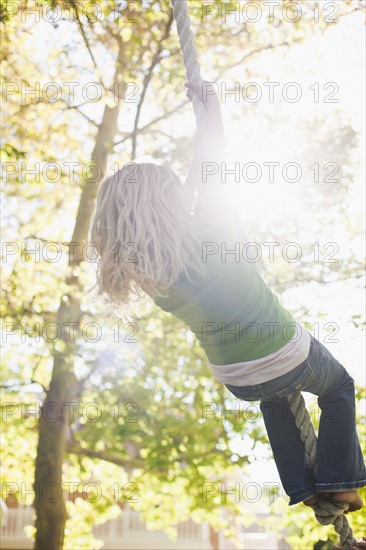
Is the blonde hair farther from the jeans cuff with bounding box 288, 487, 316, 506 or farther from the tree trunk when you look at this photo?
the tree trunk

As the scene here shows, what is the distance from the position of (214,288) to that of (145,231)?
37 centimetres

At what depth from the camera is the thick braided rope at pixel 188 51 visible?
2.92 m

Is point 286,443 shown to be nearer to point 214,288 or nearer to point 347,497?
point 347,497

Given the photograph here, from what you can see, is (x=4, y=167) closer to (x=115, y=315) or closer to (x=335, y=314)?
(x=335, y=314)

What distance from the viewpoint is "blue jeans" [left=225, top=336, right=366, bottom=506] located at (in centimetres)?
296

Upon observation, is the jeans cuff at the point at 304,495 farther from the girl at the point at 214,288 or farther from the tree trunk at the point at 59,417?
the tree trunk at the point at 59,417

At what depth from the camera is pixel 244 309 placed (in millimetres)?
2807

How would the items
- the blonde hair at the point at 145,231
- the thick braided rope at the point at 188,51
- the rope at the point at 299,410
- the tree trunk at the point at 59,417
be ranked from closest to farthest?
the blonde hair at the point at 145,231 < the thick braided rope at the point at 188,51 < the rope at the point at 299,410 < the tree trunk at the point at 59,417

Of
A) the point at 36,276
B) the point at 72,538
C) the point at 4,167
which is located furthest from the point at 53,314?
the point at 72,538

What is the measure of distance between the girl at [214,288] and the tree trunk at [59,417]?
554cm

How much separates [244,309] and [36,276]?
250 inches

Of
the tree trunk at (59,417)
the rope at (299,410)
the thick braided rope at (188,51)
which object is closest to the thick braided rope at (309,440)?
the rope at (299,410)

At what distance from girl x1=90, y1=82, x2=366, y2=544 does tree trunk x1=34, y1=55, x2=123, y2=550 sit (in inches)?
218

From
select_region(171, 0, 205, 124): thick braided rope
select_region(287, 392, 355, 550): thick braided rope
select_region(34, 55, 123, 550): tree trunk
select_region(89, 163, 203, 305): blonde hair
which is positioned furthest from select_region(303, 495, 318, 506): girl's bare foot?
select_region(34, 55, 123, 550): tree trunk
